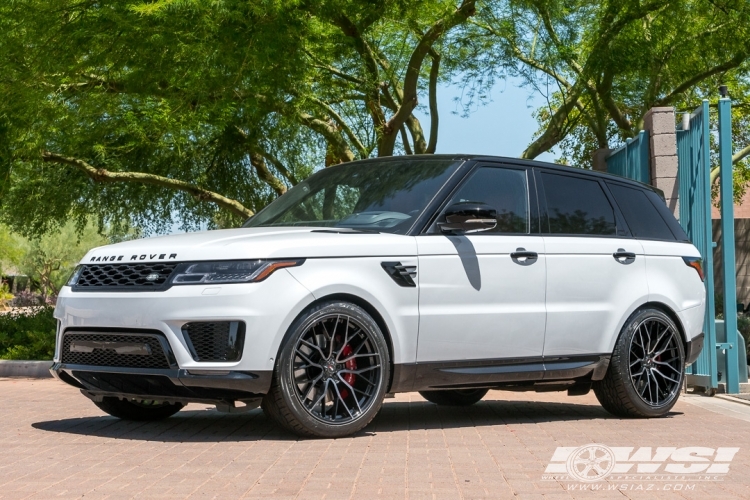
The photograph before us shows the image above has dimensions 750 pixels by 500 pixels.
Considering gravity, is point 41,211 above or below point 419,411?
above

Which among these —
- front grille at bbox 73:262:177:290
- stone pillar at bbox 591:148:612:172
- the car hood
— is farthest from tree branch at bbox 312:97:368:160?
front grille at bbox 73:262:177:290

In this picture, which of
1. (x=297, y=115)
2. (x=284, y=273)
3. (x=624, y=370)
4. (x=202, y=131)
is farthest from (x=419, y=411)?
(x=202, y=131)

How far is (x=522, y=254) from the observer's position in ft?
27.8

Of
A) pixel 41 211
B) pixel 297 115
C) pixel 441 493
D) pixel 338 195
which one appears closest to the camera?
pixel 441 493

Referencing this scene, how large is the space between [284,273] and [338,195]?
1.65 metres

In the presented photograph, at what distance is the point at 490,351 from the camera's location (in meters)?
8.23

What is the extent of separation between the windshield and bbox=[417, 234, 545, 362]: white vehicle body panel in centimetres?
37

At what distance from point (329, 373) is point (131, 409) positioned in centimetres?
202

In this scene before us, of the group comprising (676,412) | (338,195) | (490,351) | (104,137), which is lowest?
(676,412)

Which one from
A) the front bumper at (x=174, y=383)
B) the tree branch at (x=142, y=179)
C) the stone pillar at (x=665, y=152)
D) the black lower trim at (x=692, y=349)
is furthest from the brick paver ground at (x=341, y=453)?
the tree branch at (x=142, y=179)

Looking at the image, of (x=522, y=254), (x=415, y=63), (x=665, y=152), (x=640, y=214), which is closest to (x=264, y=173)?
(x=415, y=63)

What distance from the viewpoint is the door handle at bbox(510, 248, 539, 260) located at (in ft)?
27.6

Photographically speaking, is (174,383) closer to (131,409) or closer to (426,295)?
(131,409)

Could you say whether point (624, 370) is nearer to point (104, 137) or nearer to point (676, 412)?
point (676, 412)
